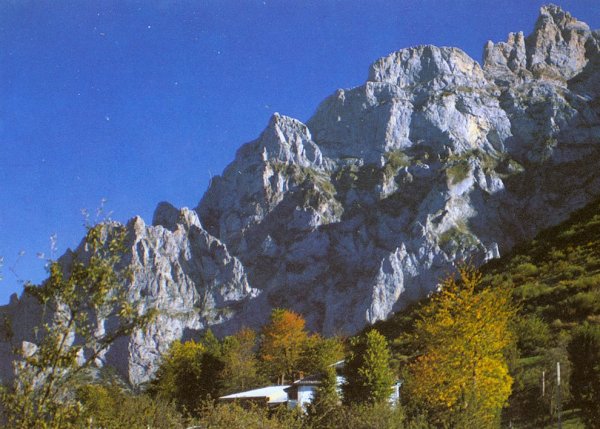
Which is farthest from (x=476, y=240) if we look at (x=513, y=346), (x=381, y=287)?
(x=513, y=346)

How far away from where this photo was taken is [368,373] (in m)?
42.5

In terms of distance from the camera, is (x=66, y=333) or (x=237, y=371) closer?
(x=66, y=333)

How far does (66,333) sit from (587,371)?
2391 cm

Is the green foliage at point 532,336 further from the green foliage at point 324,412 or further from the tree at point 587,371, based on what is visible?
the green foliage at point 324,412

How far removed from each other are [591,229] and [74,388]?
68932 millimetres

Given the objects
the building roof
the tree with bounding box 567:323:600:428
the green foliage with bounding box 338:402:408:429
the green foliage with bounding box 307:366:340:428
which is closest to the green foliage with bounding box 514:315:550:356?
the tree with bounding box 567:323:600:428

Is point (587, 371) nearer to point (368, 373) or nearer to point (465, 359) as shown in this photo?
point (465, 359)

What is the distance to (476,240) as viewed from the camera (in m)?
192

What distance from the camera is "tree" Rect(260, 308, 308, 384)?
8212 centimetres

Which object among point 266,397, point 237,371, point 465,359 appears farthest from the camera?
point 237,371

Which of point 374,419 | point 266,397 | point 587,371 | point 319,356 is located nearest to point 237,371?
point 319,356

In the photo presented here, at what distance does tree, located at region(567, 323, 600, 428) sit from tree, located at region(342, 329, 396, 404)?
55.3 ft

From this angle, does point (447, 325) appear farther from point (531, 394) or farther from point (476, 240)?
point (476, 240)

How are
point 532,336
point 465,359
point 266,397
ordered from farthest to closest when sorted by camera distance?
1. point 266,397
2. point 532,336
3. point 465,359
